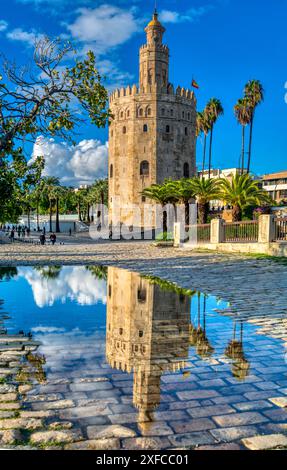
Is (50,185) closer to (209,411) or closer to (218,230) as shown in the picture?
(218,230)

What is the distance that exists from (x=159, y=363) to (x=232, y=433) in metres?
1.88

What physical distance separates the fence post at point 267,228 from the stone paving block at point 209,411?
17838 millimetres

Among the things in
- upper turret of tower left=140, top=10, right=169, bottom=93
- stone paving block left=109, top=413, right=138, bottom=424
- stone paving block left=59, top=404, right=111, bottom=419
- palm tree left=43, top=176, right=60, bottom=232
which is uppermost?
upper turret of tower left=140, top=10, right=169, bottom=93

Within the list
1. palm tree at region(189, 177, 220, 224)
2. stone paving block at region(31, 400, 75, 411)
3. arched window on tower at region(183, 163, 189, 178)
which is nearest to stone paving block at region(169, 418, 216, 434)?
stone paving block at region(31, 400, 75, 411)

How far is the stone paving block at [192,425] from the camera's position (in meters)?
3.51

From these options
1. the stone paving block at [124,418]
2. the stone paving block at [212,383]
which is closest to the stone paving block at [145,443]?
the stone paving block at [124,418]

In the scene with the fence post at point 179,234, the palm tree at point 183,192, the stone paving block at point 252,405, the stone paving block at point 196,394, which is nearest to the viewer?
the stone paving block at point 252,405

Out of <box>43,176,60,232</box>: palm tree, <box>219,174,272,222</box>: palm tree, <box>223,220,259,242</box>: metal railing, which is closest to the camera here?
<box>223,220,259,242</box>: metal railing

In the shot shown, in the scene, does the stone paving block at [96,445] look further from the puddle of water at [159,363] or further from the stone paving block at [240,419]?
the stone paving block at [240,419]

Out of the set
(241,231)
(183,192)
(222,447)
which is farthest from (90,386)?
(183,192)

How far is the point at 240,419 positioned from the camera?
3725 millimetres

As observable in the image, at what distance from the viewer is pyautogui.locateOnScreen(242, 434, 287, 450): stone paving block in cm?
324

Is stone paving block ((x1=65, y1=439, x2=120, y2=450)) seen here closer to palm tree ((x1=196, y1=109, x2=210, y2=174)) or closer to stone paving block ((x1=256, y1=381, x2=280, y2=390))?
stone paving block ((x1=256, y1=381, x2=280, y2=390))
